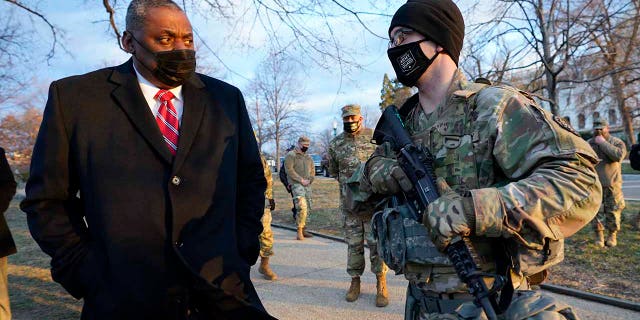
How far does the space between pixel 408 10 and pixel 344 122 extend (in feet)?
11.5

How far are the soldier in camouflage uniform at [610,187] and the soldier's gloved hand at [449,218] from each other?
245 inches

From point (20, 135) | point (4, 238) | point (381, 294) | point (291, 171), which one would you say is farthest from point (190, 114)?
point (20, 135)

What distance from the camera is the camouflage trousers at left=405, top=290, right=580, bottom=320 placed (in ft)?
4.60

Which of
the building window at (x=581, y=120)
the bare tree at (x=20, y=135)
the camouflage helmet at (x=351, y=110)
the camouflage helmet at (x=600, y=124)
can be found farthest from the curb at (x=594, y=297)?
the building window at (x=581, y=120)

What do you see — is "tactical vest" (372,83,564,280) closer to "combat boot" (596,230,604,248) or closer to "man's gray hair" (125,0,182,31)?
"man's gray hair" (125,0,182,31)

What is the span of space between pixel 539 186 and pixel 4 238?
12.0ft

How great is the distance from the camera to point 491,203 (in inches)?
56.8

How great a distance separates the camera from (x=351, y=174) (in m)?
5.25

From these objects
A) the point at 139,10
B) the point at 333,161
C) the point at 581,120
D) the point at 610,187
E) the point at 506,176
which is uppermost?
the point at 581,120

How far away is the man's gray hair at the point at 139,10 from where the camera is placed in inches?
75.8

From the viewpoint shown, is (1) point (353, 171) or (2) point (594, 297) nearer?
(2) point (594, 297)

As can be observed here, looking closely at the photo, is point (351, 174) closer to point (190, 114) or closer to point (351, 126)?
point (351, 126)

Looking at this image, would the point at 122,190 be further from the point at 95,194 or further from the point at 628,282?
the point at 628,282

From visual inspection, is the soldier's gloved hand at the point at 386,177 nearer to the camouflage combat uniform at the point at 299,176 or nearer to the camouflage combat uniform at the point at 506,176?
Result: the camouflage combat uniform at the point at 506,176
